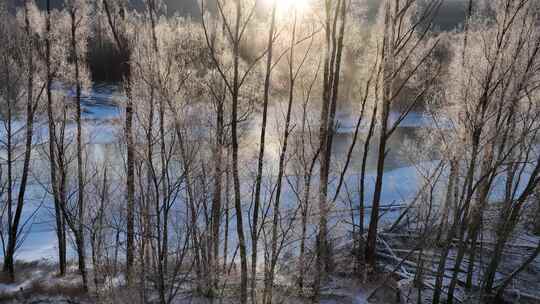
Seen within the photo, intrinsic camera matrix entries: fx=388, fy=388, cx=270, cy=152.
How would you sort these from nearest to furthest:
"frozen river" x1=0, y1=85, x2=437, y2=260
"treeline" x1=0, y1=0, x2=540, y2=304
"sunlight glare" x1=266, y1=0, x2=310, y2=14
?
"treeline" x1=0, y1=0, x2=540, y2=304
"sunlight glare" x1=266, y1=0, x2=310, y2=14
"frozen river" x1=0, y1=85, x2=437, y2=260

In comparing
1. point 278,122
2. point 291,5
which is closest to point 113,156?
point 278,122

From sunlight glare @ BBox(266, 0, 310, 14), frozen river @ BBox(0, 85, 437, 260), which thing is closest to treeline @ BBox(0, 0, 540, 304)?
sunlight glare @ BBox(266, 0, 310, 14)

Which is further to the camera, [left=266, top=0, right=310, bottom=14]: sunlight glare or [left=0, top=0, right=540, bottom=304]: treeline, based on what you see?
[left=266, top=0, right=310, bottom=14]: sunlight glare

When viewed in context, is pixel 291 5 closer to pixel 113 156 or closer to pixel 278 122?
pixel 278 122

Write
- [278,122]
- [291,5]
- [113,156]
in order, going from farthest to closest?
1. [113,156]
2. [278,122]
3. [291,5]

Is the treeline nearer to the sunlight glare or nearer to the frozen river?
the sunlight glare

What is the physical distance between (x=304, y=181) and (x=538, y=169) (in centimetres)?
568

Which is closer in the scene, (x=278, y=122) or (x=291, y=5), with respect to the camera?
(x=291, y=5)

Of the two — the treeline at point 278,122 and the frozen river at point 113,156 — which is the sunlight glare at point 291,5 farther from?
the frozen river at point 113,156

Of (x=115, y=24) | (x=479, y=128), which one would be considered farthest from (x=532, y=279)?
(x=115, y=24)

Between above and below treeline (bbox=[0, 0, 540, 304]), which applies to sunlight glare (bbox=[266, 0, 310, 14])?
above

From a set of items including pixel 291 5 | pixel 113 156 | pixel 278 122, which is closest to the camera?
pixel 291 5

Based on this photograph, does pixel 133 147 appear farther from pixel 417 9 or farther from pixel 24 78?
pixel 417 9

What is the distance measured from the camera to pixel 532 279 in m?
11.6
